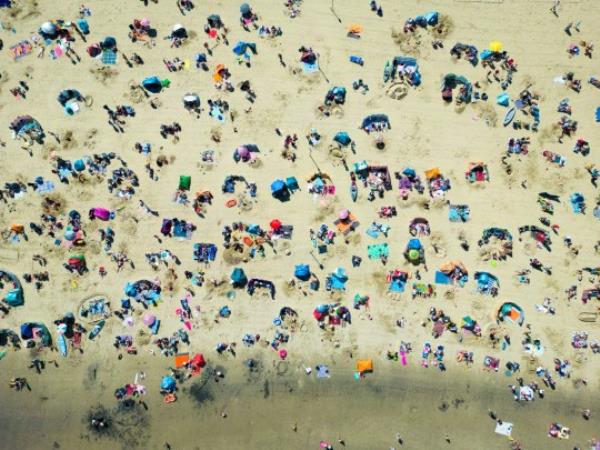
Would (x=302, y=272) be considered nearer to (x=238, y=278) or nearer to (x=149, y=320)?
(x=238, y=278)

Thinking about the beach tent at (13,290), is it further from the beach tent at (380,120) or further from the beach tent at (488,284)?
the beach tent at (488,284)

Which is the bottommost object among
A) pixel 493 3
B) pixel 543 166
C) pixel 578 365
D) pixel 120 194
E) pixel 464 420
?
pixel 464 420

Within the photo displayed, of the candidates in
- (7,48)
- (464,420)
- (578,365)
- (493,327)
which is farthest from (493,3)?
(7,48)

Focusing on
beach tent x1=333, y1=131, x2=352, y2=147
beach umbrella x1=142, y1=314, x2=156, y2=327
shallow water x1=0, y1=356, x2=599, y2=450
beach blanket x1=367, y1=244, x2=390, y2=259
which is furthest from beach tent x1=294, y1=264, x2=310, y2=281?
beach umbrella x1=142, y1=314, x2=156, y2=327

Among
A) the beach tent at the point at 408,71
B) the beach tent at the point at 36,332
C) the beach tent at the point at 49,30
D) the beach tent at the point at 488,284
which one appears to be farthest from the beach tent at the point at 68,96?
the beach tent at the point at 488,284

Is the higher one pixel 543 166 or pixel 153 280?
pixel 543 166

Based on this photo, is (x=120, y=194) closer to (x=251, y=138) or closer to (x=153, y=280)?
(x=153, y=280)
